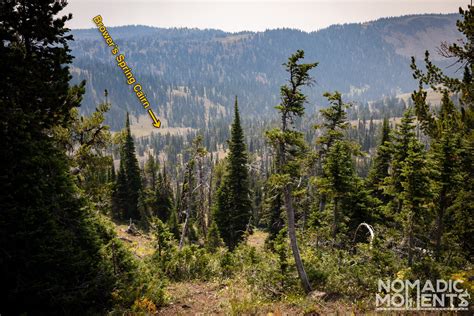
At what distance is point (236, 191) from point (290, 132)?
23.0m

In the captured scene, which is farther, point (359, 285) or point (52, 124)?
point (359, 285)

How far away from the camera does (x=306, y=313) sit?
37.8 feet

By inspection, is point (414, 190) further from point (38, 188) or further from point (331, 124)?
point (38, 188)

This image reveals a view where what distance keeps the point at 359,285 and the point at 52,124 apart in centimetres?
1258

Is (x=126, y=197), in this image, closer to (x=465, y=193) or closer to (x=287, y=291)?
(x=287, y=291)

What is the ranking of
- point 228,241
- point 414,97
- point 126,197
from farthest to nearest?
point 126,197 → point 228,241 → point 414,97

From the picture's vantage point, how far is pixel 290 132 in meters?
13.0

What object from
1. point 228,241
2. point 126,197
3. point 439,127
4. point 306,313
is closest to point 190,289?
point 306,313

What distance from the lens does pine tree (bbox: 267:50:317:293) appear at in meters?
12.6

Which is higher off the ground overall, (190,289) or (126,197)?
(190,289)

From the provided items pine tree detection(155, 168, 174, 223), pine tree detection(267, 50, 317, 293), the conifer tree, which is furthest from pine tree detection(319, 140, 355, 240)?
pine tree detection(155, 168, 174, 223)

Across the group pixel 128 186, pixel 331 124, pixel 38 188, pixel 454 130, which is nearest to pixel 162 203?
pixel 128 186

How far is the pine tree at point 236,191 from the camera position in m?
34.9

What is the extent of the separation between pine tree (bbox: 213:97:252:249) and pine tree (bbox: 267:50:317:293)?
20726mm
